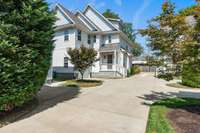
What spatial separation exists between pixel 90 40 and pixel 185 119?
19.6 metres

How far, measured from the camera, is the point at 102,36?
1049 inches

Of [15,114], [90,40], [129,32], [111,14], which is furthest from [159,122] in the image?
[129,32]

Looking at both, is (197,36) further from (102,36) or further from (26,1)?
(102,36)

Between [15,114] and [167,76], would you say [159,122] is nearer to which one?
[167,76]

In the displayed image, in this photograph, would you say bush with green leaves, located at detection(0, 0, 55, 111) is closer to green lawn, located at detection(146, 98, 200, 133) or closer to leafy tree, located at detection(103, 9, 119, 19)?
green lawn, located at detection(146, 98, 200, 133)

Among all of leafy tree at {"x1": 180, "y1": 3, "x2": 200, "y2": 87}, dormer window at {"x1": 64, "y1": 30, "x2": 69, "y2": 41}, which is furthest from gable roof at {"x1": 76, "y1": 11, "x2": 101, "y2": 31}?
leafy tree at {"x1": 180, "y1": 3, "x2": 200, "y2": 87}

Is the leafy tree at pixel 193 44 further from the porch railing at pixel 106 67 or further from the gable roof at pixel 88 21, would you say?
the gable roof at pixel 88 21

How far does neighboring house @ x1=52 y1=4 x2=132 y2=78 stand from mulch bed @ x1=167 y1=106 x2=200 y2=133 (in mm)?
14671

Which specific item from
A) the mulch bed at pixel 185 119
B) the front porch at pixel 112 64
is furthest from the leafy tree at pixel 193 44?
the front porch at pixel 112 64

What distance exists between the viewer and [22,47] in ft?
20.7

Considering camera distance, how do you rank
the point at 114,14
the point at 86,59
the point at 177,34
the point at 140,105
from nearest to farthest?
the point at 177,34
the point at 140,105
the point at 86,59
the point at 114,14

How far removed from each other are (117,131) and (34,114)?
137 inches

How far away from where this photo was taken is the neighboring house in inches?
857

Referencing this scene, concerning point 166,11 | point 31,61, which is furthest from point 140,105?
point 31,61
